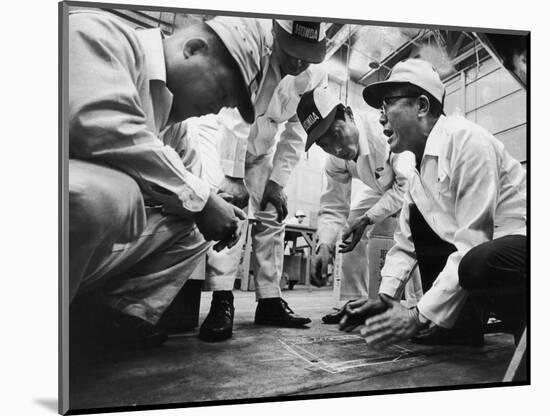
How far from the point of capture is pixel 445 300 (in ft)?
13.3

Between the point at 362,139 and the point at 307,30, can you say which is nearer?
the point at 307,30

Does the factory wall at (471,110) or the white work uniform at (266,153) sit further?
the factory wall at (471,110)

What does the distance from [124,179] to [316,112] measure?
1.20 m

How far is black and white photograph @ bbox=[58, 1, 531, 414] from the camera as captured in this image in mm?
3316

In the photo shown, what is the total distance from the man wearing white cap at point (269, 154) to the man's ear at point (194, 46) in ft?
0.94

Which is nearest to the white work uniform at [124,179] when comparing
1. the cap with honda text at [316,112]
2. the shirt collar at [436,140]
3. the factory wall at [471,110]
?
the factory wall at [471,110]

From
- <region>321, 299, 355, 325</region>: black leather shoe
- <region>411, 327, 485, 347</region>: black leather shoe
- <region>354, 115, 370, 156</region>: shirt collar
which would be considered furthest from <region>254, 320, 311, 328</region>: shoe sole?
<region>354, 115, 370, 156</region>: shirt collar

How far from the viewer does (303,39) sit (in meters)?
3.78

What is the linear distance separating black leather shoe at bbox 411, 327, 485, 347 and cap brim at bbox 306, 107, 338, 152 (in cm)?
134

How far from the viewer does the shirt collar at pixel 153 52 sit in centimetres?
342

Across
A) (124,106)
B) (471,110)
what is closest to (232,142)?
(124,106)

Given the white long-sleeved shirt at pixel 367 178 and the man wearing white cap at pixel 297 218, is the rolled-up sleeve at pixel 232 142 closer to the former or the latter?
the man wearing white cap at pixel 297 218

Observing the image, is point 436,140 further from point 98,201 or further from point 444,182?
point 98,201

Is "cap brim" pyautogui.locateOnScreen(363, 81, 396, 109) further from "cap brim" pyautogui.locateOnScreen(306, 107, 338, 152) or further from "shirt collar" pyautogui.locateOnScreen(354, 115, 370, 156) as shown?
"cap brim" pyautogui.locateOnScreen(306, 107, 338, 152)
